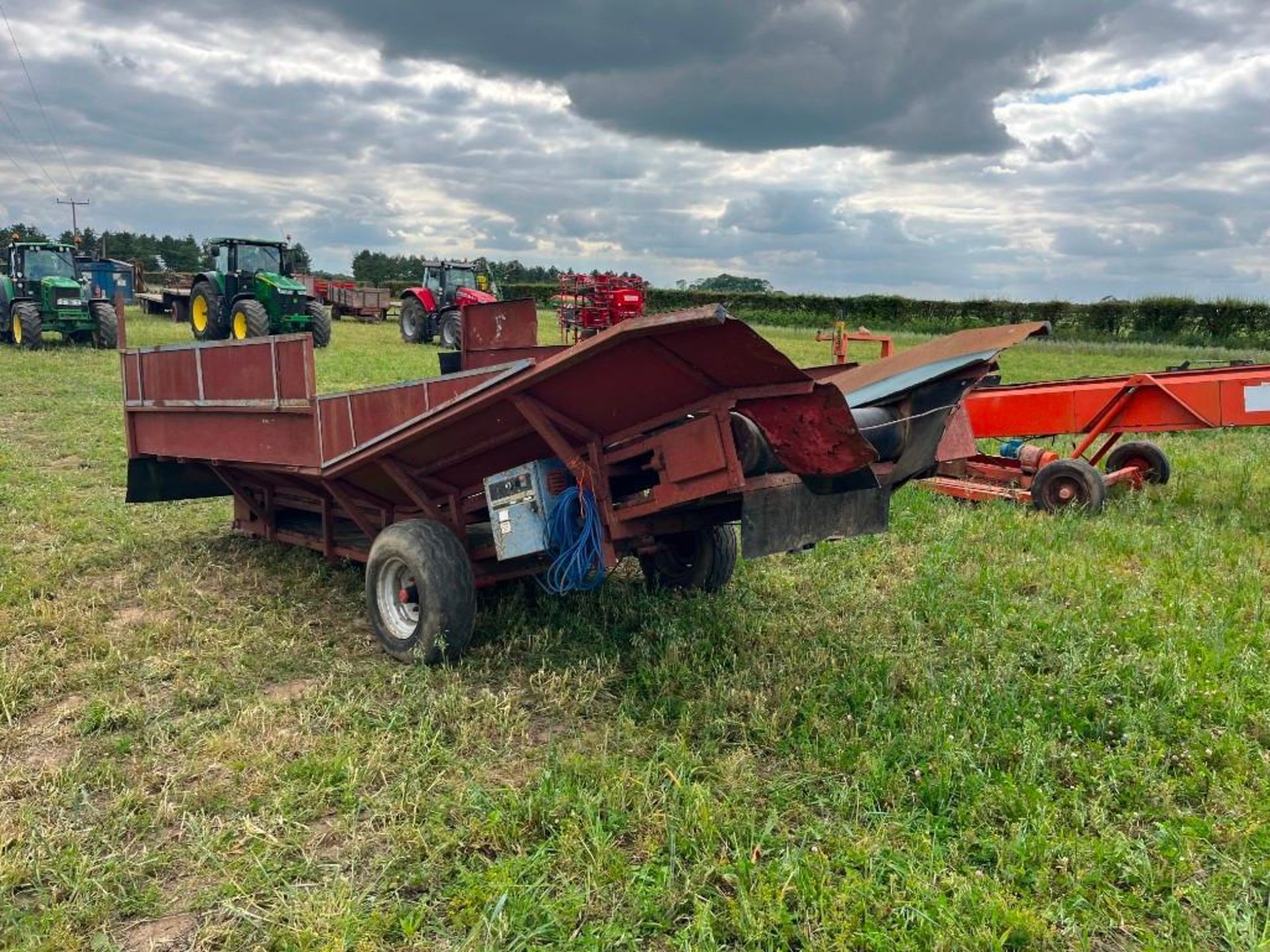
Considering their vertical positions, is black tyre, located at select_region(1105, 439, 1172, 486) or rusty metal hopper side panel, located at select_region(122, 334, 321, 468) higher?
rusty metal hopper side panel, located at select_region(122, 334, 321, 468)

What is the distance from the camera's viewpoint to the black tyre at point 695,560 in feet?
17.6

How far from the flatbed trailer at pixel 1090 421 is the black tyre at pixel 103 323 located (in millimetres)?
18870

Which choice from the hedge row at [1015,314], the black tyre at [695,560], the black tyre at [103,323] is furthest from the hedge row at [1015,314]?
the black tyre at [695,560]

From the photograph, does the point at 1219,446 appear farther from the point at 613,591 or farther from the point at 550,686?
the point at 550,686

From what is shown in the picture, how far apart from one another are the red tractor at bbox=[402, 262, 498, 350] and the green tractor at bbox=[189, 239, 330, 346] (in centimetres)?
443

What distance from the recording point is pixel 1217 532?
6.60m

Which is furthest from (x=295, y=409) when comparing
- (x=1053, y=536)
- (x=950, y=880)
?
(x=1053, y=536)

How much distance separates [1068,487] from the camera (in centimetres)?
736

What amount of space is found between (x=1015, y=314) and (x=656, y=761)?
3338cm

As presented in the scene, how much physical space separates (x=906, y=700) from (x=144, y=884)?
279 centimetres

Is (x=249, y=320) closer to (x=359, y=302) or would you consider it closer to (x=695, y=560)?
(x=359, y=302)

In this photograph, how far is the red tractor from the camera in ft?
84.6

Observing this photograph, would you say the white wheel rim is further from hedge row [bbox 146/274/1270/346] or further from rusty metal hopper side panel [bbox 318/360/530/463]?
hedge row [bbox 146/274/1270/346]

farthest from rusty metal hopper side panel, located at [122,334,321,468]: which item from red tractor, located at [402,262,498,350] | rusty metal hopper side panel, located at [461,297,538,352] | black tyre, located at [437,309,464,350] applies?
red tractor, located at [402,262,498,350]
